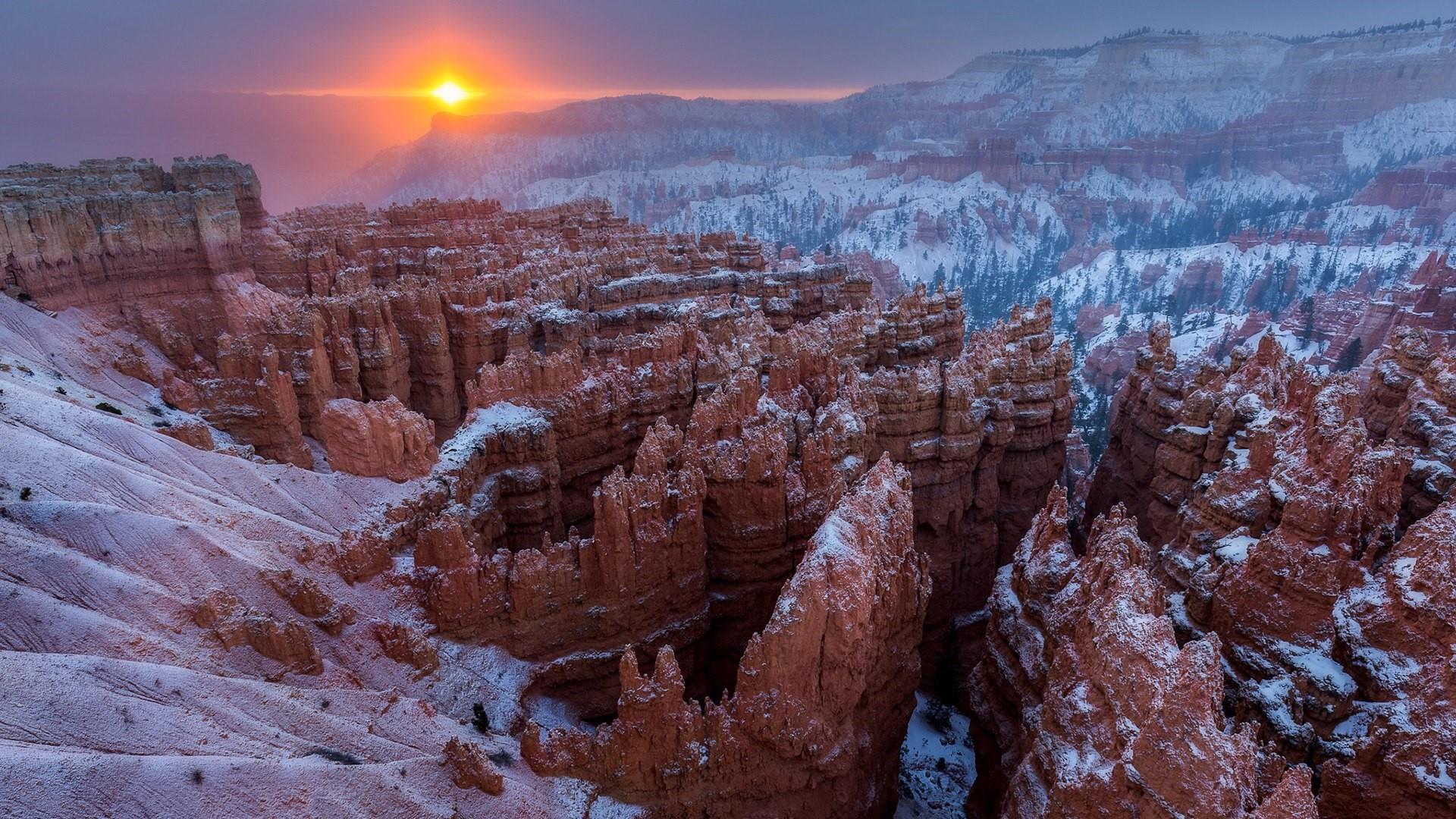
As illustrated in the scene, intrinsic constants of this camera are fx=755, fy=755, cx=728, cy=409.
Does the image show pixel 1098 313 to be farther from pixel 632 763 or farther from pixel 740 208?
pixel 632 763

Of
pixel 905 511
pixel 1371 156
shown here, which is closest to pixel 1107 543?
pixel 905 511

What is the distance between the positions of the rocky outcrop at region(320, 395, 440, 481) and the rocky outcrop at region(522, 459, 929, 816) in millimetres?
9368

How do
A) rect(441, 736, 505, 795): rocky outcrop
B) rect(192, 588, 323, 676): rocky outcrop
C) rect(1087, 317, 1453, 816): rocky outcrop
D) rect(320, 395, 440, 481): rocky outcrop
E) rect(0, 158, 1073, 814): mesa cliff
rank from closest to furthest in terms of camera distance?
rect(1087, 317, 1453, 816): rocky outcrop < rect(441, 736, 505, 795): rocky outcrop < rect(192, 588, 323, 676): rocky outcrop < rect(0, 158, 1073, 814): mesa cliff < rect(320, 395, 440, 481): rocky outcrop

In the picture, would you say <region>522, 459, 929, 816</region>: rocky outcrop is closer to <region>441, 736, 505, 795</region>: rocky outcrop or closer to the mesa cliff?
the mesa cliff

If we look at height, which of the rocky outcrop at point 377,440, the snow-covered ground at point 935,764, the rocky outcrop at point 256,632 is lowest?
the snow-covered ground at point 935,764

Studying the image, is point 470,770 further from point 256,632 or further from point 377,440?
point 377,440

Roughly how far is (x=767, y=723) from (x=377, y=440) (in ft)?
43.9

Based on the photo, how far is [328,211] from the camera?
54125mm

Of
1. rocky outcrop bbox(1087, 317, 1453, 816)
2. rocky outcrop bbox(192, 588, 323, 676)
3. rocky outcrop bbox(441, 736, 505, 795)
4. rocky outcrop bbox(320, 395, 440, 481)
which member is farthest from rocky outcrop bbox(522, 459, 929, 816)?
rocky outcrop bbox(320, 395, 440, 481)

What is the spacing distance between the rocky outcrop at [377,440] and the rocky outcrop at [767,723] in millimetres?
9368

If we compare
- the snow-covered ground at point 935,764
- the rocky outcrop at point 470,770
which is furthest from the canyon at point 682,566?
the snow-covered ground at point 935,764

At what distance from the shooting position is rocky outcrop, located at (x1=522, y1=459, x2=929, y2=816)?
1469 centimetres

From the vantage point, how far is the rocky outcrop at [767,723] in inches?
578

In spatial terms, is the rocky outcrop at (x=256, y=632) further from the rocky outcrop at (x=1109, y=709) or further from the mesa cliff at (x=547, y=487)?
the rocky outcrop at (x=1109, y=709)
